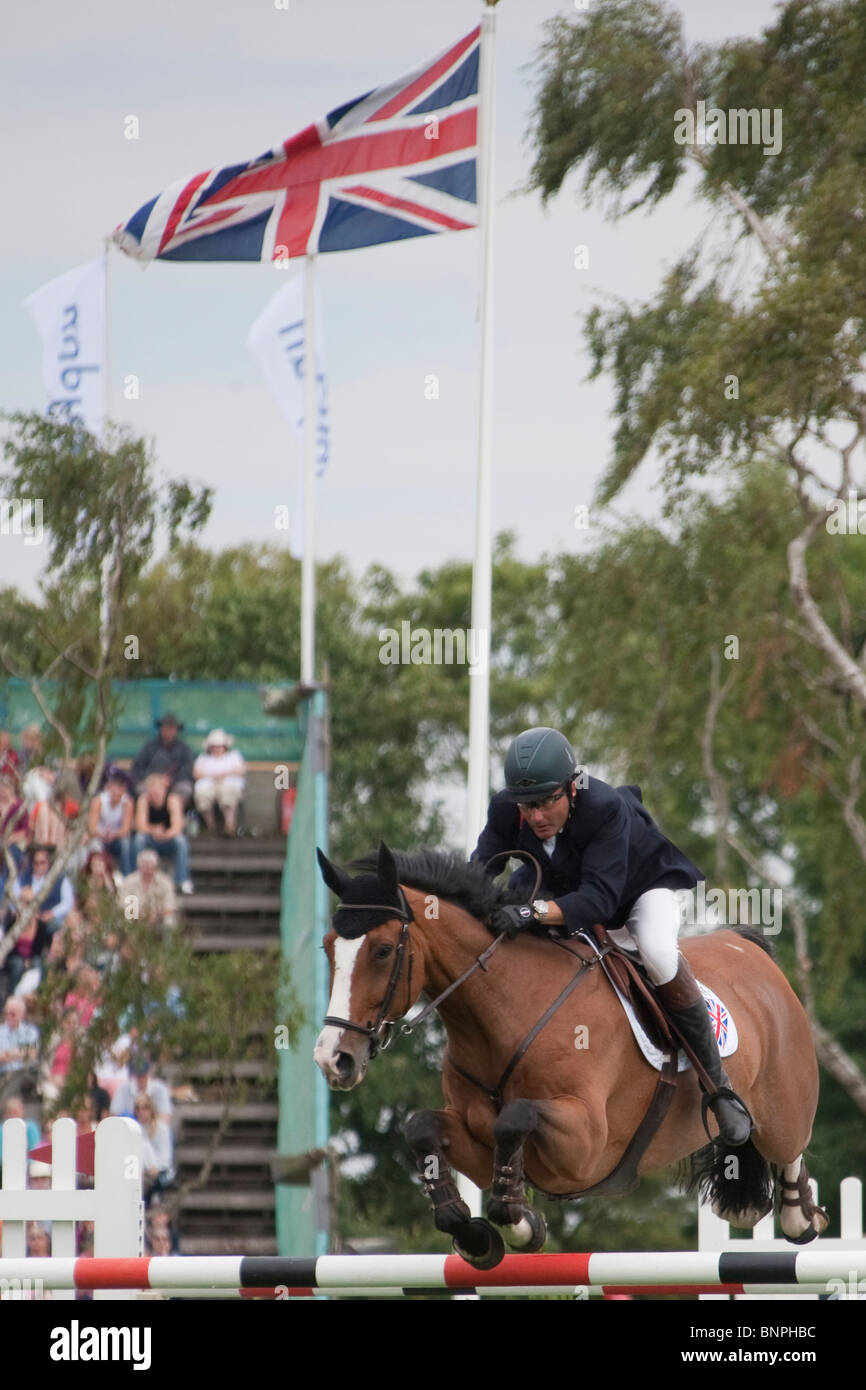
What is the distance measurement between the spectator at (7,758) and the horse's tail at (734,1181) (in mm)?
7352

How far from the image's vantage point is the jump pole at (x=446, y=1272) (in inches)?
221

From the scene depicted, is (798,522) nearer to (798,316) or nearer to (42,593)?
(798,316)

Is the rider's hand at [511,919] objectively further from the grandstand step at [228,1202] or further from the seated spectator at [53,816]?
the grandstand step at [228,1202]

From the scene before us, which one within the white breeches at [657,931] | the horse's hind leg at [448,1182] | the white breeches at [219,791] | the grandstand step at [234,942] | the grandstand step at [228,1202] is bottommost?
the grandstand step at [228,1202]

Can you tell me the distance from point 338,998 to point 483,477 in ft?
26.1

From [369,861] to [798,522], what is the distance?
1827cm

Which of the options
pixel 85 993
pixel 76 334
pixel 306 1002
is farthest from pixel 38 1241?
pixel 76 334

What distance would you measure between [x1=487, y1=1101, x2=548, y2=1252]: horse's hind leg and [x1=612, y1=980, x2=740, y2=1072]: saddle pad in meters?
0.78

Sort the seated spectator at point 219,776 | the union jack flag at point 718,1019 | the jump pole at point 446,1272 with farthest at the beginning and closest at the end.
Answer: the seated spectator at point 219,776, the union jack flag at point 718,1019, the jump pole at point 446,1272

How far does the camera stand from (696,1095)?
278 inches

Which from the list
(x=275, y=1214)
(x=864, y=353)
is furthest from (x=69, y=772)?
(x=864, y=353)

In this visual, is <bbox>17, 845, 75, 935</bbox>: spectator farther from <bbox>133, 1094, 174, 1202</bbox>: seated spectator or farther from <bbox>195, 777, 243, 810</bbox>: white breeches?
<bbox>195, 777, 243, 810</bbox>: white breeches

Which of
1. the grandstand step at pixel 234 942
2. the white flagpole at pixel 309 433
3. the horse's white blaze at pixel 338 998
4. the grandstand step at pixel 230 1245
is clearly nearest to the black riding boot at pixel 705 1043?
the horse's white blaze at pixel 338 998
